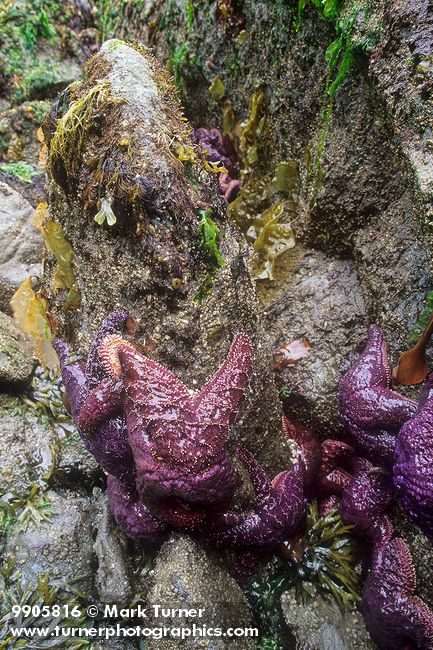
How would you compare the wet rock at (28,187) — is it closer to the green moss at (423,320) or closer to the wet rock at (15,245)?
the wet rock at (15,245)

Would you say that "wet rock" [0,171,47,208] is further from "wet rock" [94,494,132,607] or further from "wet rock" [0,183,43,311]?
"wet rock" [94,494,132,607]

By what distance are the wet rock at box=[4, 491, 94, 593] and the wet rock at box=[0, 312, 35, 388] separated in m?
1.15

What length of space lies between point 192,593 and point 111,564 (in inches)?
29.9

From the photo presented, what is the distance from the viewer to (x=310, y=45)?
3785mm

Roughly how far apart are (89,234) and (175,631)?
2.57m

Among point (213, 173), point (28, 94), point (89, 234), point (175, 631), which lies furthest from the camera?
point (28, 94)

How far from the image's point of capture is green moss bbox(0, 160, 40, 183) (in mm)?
5473

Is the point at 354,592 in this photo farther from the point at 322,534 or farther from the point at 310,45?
the point at 310,45

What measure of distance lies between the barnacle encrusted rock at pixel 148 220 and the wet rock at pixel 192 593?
838 mm

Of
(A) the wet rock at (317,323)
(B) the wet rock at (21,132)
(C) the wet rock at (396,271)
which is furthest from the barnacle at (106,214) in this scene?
(B) the wet rock at (21,132)

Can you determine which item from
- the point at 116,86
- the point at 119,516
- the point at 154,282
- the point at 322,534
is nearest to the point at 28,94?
the point at 116,86

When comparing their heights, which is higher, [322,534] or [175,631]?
[322,534]

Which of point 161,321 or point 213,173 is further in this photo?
point 213,173

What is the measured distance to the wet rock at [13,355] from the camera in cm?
416
